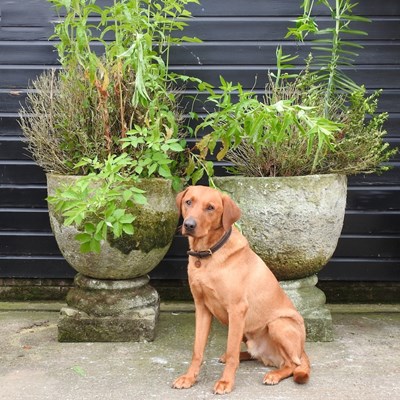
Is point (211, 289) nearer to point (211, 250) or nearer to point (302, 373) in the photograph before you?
point (211, 250)

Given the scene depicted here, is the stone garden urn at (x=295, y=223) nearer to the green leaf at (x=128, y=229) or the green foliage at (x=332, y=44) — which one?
the green foliage at (x=332, y=44)

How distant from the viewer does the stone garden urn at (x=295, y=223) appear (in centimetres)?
443

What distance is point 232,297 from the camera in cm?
378

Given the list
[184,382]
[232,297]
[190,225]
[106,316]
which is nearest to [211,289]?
[232,297]

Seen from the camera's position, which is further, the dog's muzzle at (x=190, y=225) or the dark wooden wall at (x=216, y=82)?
the dark wooden wall at (x=216, y=82)

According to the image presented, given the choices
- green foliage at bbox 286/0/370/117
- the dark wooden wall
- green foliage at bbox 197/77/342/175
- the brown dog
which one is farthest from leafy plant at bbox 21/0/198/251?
green foliage at bbox 286/0/370/117

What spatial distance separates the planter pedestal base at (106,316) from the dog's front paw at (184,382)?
81 centimetres

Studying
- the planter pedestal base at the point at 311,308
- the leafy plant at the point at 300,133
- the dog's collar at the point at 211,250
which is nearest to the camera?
the dog's collar at the point at 211,250

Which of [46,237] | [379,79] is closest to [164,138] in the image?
[46,237]

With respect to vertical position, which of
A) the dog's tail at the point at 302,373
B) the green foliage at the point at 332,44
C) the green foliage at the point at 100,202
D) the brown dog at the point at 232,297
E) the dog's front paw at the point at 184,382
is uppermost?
the green foliage at the point at 332,44

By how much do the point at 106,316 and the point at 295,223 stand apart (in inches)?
55.3

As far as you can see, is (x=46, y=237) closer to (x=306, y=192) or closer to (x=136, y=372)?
(x=136, y=372)

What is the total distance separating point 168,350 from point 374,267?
2.03m

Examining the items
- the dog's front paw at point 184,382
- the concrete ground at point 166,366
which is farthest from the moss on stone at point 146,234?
the dog's front paw at point 184,382
